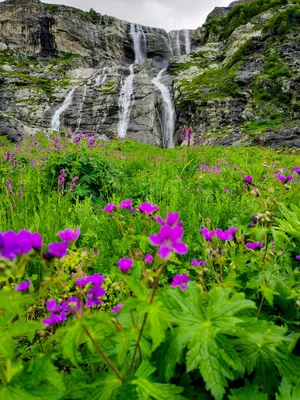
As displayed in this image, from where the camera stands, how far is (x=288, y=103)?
15812mm

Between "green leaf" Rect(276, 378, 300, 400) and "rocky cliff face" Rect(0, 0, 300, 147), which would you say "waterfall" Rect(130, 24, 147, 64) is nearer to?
"rocky cliff face" Rect(0, 0, 300, 147)

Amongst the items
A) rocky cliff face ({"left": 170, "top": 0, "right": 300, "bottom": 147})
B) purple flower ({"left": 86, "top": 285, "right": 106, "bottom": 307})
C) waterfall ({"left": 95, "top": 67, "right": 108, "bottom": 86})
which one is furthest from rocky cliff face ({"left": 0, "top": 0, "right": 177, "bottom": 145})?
purple flower ({"left": 86, "top": 285, "right": 106, "bottom": 307})

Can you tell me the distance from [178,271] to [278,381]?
43.9 inches

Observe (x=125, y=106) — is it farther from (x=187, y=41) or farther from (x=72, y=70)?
(x=187, y=41)

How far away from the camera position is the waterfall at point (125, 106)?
59.3 feet

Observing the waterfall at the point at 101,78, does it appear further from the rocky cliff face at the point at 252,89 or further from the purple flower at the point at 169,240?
the purple flower at the point at 169,240

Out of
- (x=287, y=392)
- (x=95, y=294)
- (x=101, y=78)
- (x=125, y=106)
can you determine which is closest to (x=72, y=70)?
(x=101, y=78)

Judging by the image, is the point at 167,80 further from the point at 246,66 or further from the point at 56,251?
the point at 56,251

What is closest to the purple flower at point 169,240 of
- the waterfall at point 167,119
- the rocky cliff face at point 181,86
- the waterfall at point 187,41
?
the rocky cliff face at point 181,86

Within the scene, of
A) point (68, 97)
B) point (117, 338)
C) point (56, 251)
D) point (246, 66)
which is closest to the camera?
point (56, 251)

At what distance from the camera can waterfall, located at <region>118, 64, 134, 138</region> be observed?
1806 centimetres

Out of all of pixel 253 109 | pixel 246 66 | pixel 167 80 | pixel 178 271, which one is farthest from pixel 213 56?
pixel 178 271

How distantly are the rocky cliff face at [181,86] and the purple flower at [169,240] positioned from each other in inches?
390

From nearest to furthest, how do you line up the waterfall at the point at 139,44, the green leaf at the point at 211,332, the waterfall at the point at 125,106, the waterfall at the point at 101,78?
the green leaf at the point at 211,332, the waterfall at the point at 125,106, the waterfall at the point at 101,78, the waterfall at the point at 139,44
